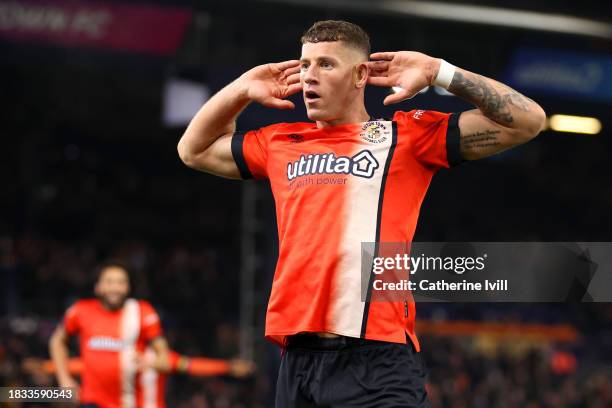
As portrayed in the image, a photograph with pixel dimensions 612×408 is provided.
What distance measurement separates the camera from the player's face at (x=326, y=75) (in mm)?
4195

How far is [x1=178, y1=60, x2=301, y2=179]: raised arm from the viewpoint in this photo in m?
4.41

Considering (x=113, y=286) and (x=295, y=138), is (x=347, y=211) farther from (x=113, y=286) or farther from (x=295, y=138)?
(x=113, y=286)

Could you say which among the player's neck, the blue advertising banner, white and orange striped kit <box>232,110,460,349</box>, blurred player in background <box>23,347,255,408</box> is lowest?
blurred player in background <box>23,347,255,408</box>

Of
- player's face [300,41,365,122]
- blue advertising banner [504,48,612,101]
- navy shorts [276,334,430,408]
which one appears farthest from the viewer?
blue advertising banner [504,48,612,101]

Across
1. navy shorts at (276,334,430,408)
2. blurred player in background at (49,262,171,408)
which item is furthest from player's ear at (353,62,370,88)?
blurred player in background at (49,262,171,408)

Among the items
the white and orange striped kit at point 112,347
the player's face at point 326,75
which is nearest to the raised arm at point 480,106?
the player's face at point 326,75

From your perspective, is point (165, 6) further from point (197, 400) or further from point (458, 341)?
point (458, 341)

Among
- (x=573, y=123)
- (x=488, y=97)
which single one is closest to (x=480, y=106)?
(x=488, y=97)

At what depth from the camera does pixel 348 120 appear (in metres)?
4.33

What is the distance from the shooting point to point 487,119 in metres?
4.14

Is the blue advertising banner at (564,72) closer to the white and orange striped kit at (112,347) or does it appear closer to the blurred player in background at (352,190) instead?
the white and orange striped kit at (112,347)

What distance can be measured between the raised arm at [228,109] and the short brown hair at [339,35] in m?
0.19

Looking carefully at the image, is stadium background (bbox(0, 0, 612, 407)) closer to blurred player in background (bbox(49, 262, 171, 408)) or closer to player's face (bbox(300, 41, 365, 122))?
blurred player in background (bbox(49, 262, 171, 408))

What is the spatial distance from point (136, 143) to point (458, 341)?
9204 mm
